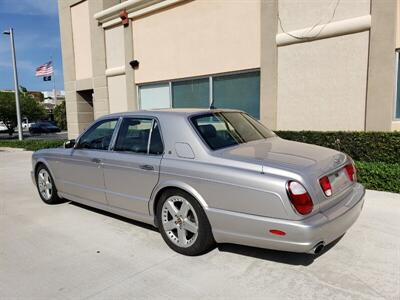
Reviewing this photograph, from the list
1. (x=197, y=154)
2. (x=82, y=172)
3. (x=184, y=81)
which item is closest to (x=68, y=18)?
(x=184, y=81)

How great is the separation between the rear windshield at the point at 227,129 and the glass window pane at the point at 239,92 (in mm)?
4602

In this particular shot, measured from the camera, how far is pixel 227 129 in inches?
169

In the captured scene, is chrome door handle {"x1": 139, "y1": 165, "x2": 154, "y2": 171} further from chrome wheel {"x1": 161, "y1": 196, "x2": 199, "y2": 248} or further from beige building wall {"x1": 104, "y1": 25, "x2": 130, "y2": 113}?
beige building wall {"x1": 104, "y1": 25, "x2": 130, "y2": 113}

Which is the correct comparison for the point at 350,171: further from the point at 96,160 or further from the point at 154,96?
the point at 154,96

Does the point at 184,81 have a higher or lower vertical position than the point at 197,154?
higher

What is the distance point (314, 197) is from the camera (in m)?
3.10

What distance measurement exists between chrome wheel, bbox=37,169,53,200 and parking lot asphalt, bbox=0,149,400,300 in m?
1.06

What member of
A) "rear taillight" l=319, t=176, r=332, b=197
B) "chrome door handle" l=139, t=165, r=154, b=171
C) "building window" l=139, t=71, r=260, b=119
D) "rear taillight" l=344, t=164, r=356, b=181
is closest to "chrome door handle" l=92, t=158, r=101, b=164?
"chrome door handle" l=139, t=165, r=154, b=171

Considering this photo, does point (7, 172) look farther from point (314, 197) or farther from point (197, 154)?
point (314, 197)

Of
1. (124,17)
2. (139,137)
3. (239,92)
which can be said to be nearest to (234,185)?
(139,137)

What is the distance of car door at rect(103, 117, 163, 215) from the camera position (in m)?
4.07

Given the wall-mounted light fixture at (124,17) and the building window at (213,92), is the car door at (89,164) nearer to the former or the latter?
the building window at (213,92)

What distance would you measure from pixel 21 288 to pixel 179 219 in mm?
1610

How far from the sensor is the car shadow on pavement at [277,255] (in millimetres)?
3543
